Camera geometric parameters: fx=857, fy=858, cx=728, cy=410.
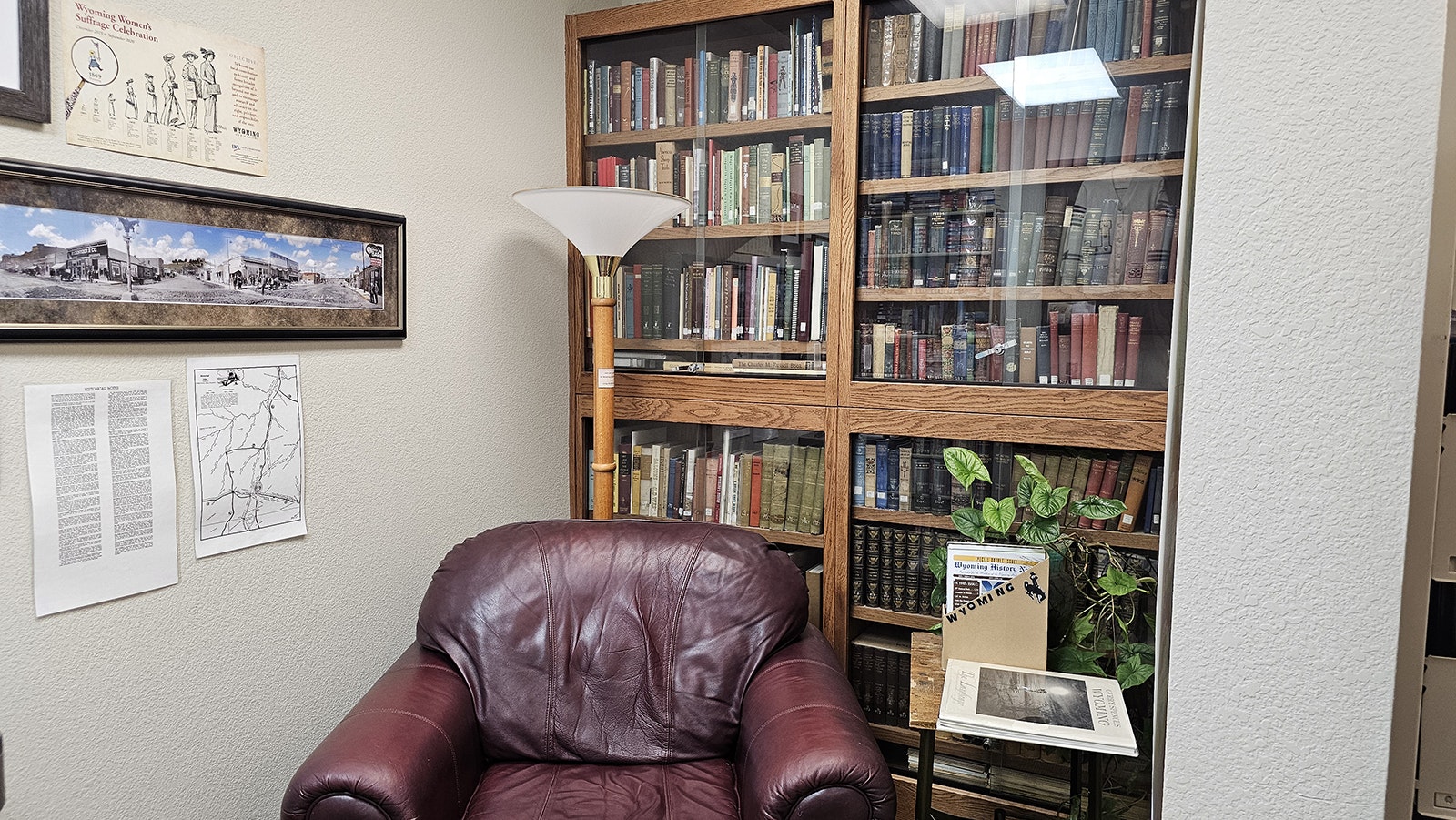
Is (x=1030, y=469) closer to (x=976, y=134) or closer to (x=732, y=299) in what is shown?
(x=976, y=134)

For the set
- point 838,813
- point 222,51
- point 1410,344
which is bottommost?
point 838,813

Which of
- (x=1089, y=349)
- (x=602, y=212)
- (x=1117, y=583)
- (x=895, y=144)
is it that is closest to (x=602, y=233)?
(x=602, y=212)

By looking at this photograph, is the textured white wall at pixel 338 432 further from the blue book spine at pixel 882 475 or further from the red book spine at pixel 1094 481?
the red book spine at pixel 1094 481

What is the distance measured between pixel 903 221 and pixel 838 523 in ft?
2.84

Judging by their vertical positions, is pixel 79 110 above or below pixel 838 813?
above

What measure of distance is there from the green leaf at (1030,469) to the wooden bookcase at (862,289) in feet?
0.34

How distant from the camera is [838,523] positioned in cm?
245

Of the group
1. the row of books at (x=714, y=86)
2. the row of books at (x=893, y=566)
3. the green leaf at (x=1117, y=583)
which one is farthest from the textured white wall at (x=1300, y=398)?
the row of books at (x=714, y=86)

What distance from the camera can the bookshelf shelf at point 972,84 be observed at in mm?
2039

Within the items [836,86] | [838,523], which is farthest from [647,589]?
[836,86]

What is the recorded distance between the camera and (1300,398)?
Result: 1.05 meters

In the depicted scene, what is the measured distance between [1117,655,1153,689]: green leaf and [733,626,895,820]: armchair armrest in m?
0.58

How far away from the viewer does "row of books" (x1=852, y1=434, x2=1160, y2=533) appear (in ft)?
7.06

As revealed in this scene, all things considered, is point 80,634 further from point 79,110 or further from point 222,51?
point 222,51
